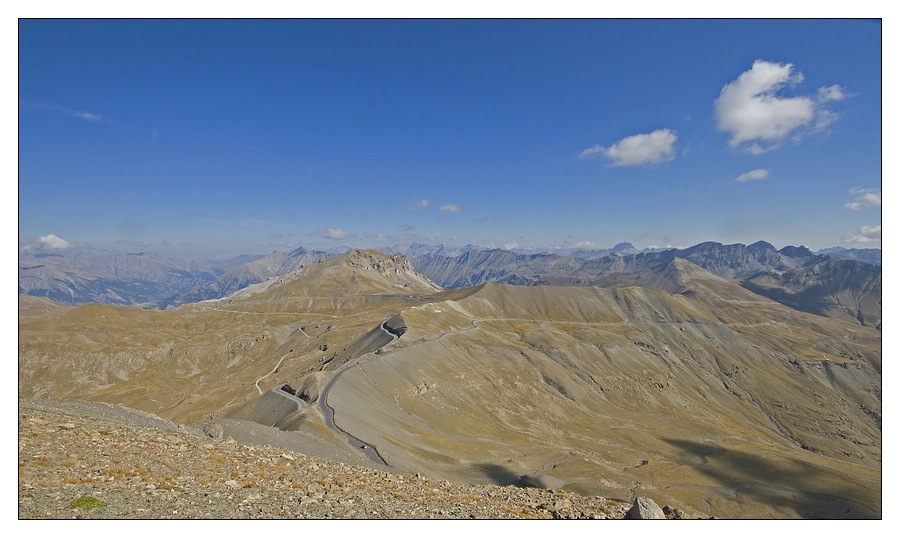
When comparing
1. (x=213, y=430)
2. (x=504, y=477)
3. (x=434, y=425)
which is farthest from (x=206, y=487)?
(x=434, y=425)

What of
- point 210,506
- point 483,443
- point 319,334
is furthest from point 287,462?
point 319,334

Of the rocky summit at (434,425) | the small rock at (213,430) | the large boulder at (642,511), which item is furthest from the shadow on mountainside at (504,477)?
the large boulder at (642,511)

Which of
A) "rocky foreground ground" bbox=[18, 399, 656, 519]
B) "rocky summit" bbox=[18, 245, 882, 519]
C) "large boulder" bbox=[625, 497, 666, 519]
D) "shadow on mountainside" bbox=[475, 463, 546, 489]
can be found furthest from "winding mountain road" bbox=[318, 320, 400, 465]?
"large boulder" bbox=[625, 497, 666, 519]

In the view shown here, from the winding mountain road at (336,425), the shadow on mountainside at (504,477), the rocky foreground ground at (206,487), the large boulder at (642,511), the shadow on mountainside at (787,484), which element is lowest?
the shadow on mountainside at (787,484)

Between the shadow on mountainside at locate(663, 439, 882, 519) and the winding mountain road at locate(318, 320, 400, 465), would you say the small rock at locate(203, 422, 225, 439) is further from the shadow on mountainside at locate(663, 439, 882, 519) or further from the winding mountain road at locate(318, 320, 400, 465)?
the shadow on mountainside at locate(663, 439, 882, 519)

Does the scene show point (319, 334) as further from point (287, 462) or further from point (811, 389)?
point (811, 389)

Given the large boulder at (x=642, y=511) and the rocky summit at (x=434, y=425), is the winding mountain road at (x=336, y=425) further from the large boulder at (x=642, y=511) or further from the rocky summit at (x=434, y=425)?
the large boulder at (x=642, y=511)
